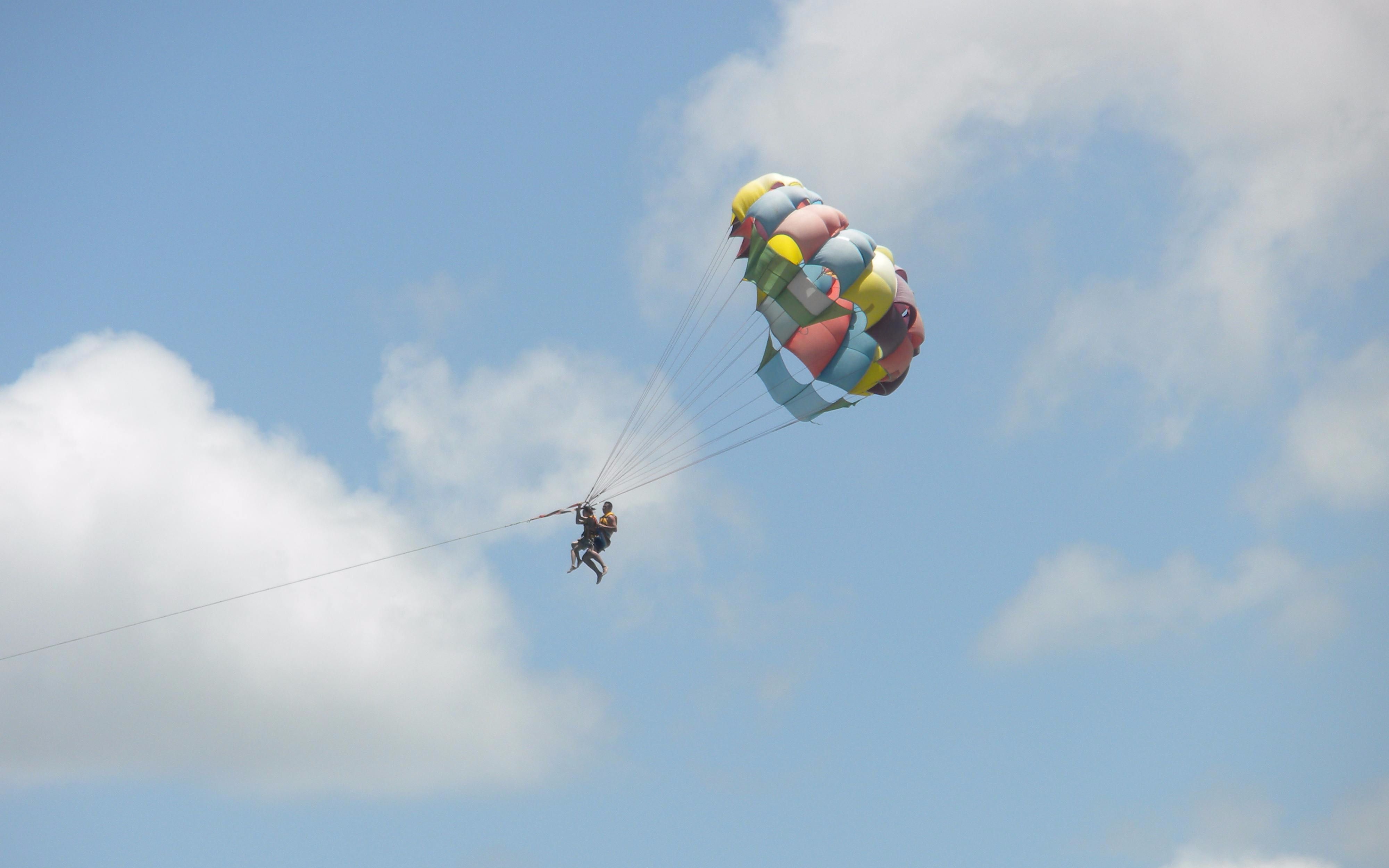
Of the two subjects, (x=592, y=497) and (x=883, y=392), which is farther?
(x=883, y=392)

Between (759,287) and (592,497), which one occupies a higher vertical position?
(759,287)

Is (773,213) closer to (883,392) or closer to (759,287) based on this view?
(759,287)

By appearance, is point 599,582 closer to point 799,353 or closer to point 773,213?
point 799,353

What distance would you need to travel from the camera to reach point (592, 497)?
97.0 ft

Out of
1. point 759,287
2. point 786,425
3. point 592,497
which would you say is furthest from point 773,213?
point 592,497

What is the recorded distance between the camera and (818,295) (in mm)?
29438

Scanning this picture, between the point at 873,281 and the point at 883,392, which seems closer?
the point at 873,281

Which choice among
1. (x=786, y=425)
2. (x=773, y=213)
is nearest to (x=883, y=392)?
(x=786, y=425)

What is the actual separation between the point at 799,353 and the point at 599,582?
19.3ft

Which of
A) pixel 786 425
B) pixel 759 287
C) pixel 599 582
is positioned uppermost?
pixel 759 287

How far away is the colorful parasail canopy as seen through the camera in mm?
29141

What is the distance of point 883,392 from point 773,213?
4.52 meters

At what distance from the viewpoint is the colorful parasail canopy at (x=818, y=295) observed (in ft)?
95.6

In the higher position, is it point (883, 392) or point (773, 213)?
point (773, 213)
